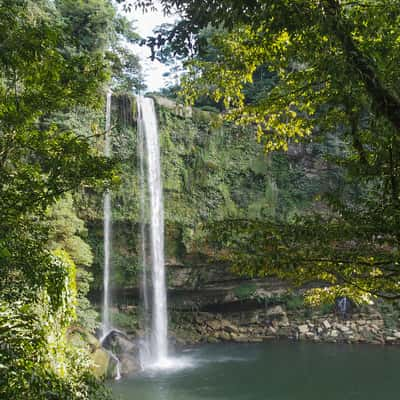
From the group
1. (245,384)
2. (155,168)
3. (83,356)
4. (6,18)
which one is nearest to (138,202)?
(155,168)

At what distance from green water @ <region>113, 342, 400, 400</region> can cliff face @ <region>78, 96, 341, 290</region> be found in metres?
3.48

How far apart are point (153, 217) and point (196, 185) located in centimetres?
226

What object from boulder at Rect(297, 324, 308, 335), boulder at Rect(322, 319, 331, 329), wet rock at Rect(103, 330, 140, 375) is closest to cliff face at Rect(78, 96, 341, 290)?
wet rock at Rect(103, 330, 140, 375)

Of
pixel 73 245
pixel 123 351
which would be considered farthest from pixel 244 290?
pixel 73 245

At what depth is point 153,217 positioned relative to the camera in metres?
14.2

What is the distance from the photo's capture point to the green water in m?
9.30

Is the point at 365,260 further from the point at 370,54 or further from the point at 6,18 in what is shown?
the point at 6,18

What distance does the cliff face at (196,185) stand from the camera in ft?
46.1

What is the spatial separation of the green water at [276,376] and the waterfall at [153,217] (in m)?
1.26

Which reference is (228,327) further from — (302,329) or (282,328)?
(302,329)

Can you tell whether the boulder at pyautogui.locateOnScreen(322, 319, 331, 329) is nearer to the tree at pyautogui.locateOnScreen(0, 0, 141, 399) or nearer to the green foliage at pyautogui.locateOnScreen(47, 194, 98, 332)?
the green foliage at pyautogui.locateOnScreen(47, 194, 98, 332)

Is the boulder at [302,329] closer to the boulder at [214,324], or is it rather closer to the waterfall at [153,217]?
the boulder at [214,324]

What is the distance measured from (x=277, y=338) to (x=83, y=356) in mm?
10861

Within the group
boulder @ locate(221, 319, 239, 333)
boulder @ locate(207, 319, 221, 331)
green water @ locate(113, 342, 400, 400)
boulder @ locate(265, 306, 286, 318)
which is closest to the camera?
green water @ locate(113, 342, 400, 400)
